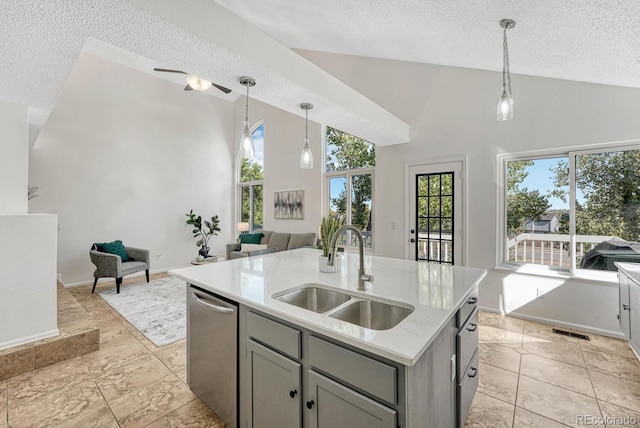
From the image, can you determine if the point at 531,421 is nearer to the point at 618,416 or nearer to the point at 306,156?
the point at 618,416

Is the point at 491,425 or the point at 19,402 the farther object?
the point at 19,402

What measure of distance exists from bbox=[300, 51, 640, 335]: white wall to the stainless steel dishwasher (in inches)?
127

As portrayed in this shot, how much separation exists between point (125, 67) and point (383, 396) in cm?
690

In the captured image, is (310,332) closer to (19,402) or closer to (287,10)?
(19,402)

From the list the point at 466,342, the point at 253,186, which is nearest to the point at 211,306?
the point at 466,342

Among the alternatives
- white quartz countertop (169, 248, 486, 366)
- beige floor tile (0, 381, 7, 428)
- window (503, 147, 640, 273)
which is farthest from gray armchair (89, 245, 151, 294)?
window (503, 147, 640, 273)

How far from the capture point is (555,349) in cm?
273

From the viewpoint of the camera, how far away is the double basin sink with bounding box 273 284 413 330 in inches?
55.2

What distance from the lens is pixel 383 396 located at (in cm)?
98

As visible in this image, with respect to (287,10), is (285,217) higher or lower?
lower

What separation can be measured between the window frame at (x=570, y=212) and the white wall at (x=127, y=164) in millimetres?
5959

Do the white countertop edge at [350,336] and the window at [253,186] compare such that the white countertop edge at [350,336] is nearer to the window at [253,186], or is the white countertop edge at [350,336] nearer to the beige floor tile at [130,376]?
the beige floor tile at [130,376]

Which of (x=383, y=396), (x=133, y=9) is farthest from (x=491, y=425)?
(x=133, y=9)

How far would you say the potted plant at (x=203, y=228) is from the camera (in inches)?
248
